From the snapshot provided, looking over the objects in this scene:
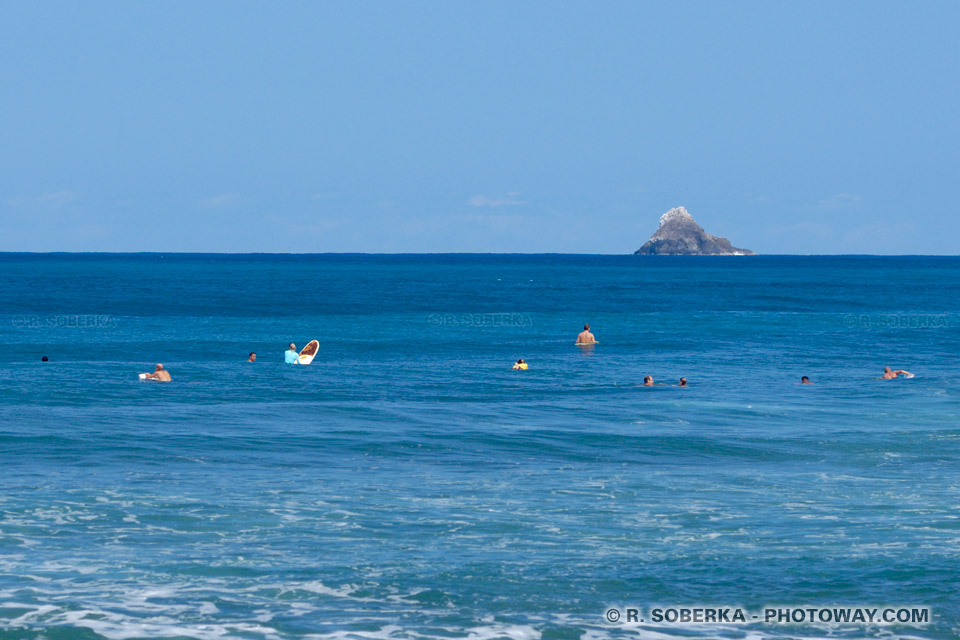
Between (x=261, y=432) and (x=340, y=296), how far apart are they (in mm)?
79690

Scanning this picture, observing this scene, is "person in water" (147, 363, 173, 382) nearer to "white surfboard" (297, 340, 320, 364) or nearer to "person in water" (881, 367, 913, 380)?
"white surfboard" (297, 340, 320, 364)

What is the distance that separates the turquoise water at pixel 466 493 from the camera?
14461 millimetres

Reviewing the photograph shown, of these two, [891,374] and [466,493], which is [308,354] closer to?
[891,374]

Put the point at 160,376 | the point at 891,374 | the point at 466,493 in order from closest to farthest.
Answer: the point at 466,493
the point at 160,376
the point at 891,374

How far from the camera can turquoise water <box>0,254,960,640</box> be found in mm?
14461

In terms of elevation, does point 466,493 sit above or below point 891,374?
below

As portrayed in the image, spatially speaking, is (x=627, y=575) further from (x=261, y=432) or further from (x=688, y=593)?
(x=261, y=432)

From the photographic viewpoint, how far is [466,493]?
69.7ft

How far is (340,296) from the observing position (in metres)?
108

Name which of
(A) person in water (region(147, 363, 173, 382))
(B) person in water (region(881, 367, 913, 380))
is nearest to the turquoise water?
(B) person in water (region(881, 367, 913, 380))

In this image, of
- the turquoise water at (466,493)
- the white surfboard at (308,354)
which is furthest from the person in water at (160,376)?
the white surfboard at (308,354)

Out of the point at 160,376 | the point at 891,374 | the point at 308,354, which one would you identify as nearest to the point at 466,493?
the point at 160,376

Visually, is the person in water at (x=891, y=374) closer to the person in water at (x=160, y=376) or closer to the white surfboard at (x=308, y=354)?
the white surfboard at (x=308, y=354)

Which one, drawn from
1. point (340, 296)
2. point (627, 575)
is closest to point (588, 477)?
point (627, 575)
